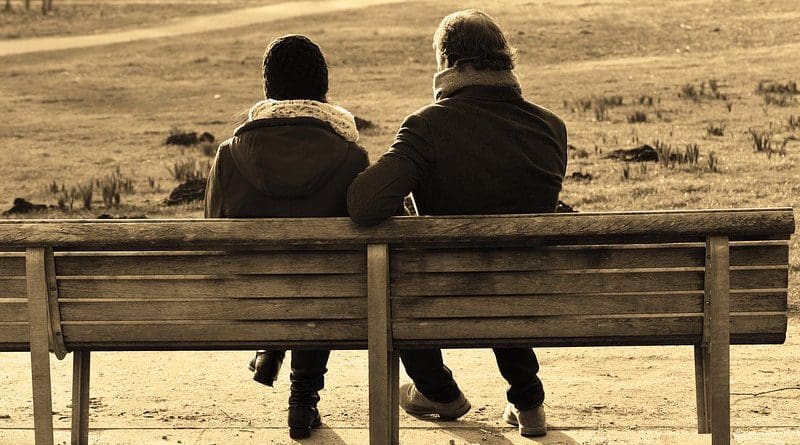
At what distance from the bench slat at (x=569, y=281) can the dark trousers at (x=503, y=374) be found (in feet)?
1.86

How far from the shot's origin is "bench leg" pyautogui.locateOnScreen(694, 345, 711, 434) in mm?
4676

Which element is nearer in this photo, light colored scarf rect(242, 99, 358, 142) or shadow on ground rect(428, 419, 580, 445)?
light colored scarf rect(242, 99, 358, 142)

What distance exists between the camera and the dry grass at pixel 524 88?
13.1 metres

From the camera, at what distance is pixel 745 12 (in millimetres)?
32906

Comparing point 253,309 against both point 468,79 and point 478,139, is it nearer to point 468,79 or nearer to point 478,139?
point 478,139

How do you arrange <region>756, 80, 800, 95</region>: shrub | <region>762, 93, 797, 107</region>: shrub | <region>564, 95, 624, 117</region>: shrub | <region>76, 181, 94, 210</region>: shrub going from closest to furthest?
<region>76, 181, 94, 210</region>: shrub
<region>762, 93, 797, 107</region>: shrub
<region>564, 95, 624, 117</region>: shrub
<region>756, 80, 800, 95</region>: shrub

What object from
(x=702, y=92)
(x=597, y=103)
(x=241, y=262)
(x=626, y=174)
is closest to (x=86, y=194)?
(x=626, y=174)

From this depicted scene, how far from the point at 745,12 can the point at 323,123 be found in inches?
1173

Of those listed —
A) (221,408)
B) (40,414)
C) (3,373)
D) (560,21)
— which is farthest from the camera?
(560,21)

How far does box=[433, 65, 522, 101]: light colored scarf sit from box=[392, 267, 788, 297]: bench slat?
630mm

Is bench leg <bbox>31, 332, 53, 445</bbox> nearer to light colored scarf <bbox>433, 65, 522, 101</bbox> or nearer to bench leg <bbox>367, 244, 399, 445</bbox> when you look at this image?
bench leg <bbox>367, 244, 399, 445</bbox>

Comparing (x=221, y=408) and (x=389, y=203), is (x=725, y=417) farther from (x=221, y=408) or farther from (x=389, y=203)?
(x=221, y=408)

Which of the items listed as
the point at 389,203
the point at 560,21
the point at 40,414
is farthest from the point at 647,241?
the point at 560,21

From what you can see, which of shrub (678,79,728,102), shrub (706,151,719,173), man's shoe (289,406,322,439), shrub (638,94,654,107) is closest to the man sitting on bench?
man's shoe (289,406,322,439)
